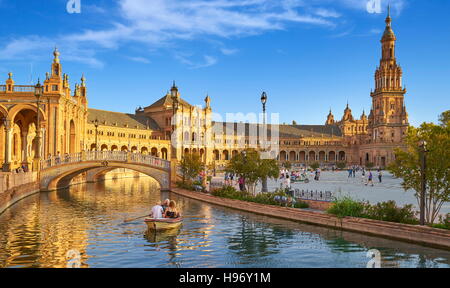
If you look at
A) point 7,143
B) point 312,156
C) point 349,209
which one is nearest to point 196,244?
point 349,209

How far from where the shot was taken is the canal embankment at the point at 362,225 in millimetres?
17578

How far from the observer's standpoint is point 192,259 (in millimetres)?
16578

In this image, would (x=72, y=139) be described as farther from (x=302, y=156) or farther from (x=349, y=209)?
(x=302, y=156)

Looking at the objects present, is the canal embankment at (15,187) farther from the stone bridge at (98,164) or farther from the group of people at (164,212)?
the group of people at (164,212)

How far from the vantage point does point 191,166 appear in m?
43.6

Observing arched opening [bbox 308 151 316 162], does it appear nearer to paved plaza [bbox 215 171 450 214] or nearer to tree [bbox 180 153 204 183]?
paved plaza [bbox 215 171 450 214]

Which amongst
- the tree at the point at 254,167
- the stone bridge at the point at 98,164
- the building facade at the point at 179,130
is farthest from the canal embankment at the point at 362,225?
the stone bridge at the point at 98,164

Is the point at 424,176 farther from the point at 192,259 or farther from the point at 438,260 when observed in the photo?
the point at 192,259

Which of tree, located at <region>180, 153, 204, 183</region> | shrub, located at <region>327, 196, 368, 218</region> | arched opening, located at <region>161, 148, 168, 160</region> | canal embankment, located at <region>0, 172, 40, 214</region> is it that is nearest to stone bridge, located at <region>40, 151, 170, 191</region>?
canal embankment, located at <region>0, 172, 40, 214</region>

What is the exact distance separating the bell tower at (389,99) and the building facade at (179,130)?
0.31 m

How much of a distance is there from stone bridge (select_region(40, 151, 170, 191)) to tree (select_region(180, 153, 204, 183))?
1.82m

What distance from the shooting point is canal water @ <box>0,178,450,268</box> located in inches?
633
